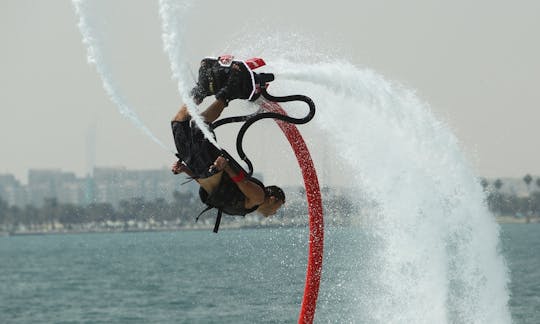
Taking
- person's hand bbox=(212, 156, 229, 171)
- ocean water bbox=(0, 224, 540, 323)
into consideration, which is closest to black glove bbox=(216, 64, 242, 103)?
person's hand bbox=(212, 156, 229, 171)

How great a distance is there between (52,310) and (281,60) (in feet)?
130

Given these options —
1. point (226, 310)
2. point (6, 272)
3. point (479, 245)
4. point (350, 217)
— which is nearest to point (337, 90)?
point (479, 245)

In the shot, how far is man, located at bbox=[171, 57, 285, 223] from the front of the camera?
12719 mm

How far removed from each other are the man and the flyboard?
0.17 meters

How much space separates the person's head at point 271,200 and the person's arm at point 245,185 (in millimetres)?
151

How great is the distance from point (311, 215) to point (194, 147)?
2108mm

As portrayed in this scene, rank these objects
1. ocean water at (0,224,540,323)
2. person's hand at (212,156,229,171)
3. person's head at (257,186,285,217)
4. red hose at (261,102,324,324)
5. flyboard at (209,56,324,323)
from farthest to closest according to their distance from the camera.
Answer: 1. ocean water at (0,224,540,323)
2. red hose at (261,102,324,324)
3. person's head at (257,186,285,217)
4. flyboard at (209,56,324,323)
5. person's hand at (212,156,229,171)

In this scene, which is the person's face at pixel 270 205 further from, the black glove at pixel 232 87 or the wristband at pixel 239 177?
the black glove at pixel 232 87

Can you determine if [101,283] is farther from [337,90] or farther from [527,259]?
[337,90]

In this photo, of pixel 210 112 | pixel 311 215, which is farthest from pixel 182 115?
pixel 311 215

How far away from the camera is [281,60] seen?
13.6 metres

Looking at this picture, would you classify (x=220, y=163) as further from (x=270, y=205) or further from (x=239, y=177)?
(x=270, y=205)

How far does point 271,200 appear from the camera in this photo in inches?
533

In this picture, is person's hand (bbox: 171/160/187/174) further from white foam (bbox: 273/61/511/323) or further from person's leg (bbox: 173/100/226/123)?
white foam (bbox: 273/61/511/323)
